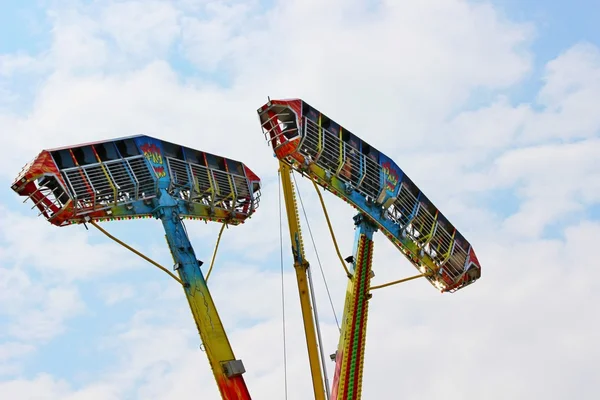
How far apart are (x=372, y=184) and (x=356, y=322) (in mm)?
6377

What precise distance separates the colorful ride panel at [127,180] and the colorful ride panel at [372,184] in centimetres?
495

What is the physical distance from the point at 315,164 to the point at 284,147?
70.0 inches

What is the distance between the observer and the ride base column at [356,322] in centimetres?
4619

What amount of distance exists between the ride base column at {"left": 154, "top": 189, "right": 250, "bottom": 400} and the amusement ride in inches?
1.7

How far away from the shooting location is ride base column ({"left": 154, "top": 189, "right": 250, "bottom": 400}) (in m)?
42.9

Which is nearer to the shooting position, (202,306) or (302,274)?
(202,306)

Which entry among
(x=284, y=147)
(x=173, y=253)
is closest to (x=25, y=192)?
(x=173, y=253)


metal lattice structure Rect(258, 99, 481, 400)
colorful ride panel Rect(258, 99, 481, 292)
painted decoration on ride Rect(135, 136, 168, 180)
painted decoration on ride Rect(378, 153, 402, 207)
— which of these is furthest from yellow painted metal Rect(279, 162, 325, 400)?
painted decoration on ride Rect(135, 136, 168, 180)

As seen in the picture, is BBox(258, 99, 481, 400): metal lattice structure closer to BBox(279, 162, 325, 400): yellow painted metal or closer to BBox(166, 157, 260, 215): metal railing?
BBox(279, 162, 325, 400): yellow painted metal

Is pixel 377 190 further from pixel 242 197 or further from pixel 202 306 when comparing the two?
pixel 202 306

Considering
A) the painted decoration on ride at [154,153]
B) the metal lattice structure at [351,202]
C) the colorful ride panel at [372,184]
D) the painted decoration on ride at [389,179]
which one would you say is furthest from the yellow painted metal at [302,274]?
the painted decoration on ride at [154,153]

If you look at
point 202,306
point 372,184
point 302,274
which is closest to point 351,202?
point 372,184

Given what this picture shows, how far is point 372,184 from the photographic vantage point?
47.8 meters

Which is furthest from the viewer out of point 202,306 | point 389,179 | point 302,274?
point 389,179
